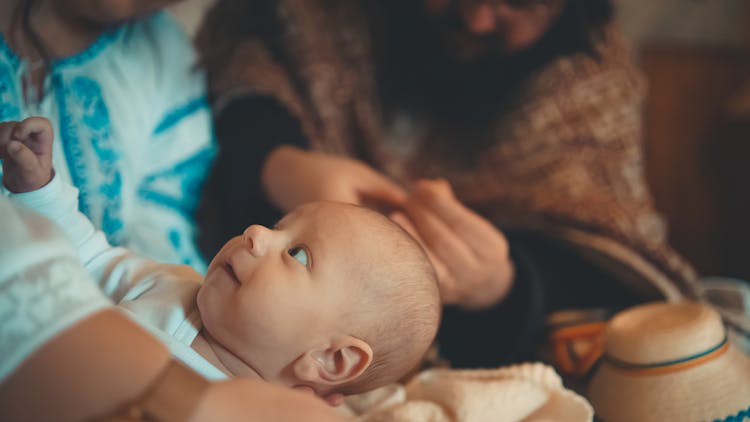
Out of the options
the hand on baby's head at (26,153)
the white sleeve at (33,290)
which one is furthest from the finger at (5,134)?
the white sleeve at (33,290)

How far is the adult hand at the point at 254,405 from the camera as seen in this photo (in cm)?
36

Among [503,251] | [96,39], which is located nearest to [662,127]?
[503,251]

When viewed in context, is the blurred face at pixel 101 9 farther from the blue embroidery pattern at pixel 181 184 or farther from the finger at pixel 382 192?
the finger at pixel 382 192

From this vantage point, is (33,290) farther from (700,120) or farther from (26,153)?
(700,120)

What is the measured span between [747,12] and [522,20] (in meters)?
1.56

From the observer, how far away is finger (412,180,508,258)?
0.77 metres

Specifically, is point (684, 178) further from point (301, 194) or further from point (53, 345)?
point (53, 345)

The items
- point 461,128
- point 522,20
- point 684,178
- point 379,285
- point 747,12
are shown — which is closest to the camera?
point 379,285

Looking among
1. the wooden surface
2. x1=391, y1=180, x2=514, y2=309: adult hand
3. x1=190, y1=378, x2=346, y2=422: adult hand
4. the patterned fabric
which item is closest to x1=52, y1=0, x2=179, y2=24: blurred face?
the patterned fabric

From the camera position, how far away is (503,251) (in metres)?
0.83

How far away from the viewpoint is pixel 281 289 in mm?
505

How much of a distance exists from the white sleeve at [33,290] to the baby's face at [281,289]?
0.14 meters

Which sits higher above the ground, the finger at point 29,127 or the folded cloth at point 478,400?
the finger at point 29,127

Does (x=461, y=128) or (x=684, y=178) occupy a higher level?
(x=461, y=128)
